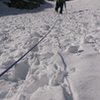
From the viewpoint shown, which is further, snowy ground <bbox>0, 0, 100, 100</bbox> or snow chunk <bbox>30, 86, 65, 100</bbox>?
snowy ground <bbox>0, 0, 100, 100</bbox>

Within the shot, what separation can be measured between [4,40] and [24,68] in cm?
332

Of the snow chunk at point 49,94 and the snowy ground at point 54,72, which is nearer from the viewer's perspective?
the snow chunk at point 49,94

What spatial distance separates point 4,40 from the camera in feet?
27.0

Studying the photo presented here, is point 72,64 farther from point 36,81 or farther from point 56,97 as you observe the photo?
point 56,97

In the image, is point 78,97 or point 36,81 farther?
point 36,81

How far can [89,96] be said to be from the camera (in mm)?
3650

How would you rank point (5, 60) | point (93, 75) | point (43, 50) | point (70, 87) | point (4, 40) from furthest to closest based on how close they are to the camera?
point (4, 40) → point (43, 50) → point (5, 60) → point (93, 75) → point (70, 87)

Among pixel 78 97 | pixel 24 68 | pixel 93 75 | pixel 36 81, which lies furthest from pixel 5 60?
pixel 78 97

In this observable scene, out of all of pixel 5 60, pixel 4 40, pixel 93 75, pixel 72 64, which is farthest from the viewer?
pixel 4 40

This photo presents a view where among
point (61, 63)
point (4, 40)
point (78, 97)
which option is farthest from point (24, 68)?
point (4, 40)

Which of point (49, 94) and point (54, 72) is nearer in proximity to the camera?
point (49, 94)

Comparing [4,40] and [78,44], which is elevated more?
[78,44]

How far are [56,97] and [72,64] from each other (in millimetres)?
1499

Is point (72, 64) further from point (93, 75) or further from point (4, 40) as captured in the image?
point (4, 40)
